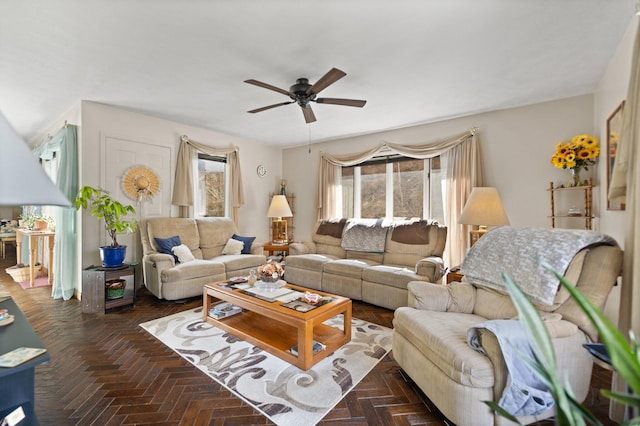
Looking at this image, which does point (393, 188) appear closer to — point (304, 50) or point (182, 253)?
point (304, 50)

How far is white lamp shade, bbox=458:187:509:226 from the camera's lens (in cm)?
312

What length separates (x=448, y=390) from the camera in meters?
1.58

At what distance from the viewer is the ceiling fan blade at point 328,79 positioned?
2252mm

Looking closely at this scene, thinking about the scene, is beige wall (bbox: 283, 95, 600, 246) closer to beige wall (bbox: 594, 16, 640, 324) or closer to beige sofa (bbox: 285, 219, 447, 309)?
beige wall (bbox: 594, 16, 640, 324)

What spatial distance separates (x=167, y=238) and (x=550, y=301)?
4.22 metres

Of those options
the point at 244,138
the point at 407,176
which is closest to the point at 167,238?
the point at 244,138

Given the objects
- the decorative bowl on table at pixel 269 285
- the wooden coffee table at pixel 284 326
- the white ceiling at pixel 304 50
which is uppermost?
the white ceiling at pixel 304 50

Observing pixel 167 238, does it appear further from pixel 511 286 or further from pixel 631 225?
pixel 631 225

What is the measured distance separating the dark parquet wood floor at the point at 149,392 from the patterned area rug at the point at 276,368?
2.9 inches

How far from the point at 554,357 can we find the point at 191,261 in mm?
3968

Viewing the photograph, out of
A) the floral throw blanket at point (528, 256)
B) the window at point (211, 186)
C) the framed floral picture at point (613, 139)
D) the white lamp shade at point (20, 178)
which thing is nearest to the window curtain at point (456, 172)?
the framed floral picture at point (613, 139)

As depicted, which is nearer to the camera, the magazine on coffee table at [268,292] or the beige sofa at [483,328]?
the beige sofa at [483,328]

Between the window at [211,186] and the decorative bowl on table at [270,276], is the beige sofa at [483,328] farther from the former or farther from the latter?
the window at [211,186]

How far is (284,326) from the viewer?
2719mm
